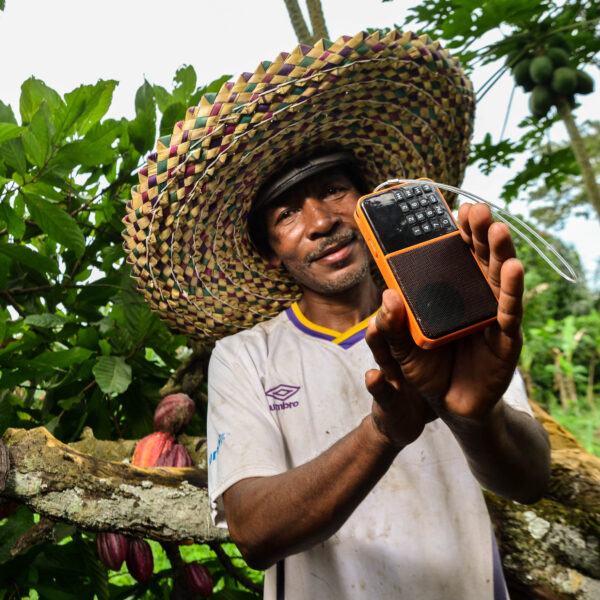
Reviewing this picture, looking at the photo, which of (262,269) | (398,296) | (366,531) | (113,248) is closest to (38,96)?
(113,248)

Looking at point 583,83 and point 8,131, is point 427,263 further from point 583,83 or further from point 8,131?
point 583,83

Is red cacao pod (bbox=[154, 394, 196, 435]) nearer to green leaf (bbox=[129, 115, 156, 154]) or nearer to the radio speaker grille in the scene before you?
green leaf (bbox=[129, 115, 156, 154])

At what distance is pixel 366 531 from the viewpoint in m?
1.17

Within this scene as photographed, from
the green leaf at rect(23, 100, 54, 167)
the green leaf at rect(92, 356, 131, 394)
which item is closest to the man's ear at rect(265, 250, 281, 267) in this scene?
the green leaf at rect(92, 356, 131, 394)

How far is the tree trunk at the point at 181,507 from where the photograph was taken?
118 centimetres

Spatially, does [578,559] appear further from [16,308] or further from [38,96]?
[38,96]

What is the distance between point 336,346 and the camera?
1.38 meters

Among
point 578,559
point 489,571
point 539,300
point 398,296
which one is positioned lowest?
point 539,300

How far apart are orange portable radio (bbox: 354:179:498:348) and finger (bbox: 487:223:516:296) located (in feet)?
0.20

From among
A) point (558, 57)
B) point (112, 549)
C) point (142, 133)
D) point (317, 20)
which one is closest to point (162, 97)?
point (142, 133)

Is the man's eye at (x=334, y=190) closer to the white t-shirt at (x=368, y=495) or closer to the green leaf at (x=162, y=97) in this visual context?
the white t-shirt at (x=368, y=495)

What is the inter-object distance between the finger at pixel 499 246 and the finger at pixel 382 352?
0.57 ft

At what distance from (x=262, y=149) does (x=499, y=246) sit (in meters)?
0.81

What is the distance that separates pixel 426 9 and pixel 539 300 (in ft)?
21.9
